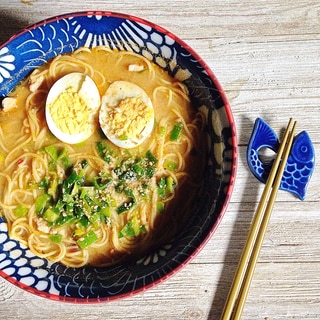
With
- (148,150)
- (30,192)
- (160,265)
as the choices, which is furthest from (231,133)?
(30,192)

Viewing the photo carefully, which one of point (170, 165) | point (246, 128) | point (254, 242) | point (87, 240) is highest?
point (246, 128)

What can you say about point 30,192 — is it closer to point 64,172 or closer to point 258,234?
point 64,172

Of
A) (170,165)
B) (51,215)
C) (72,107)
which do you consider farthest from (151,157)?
(51,215)

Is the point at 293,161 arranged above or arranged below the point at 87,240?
above

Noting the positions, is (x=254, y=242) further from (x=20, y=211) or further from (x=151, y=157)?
(x=20, y=211)

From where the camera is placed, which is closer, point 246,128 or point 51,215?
point 51,215

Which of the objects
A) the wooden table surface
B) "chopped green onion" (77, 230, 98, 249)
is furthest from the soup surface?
the wooden table surface
